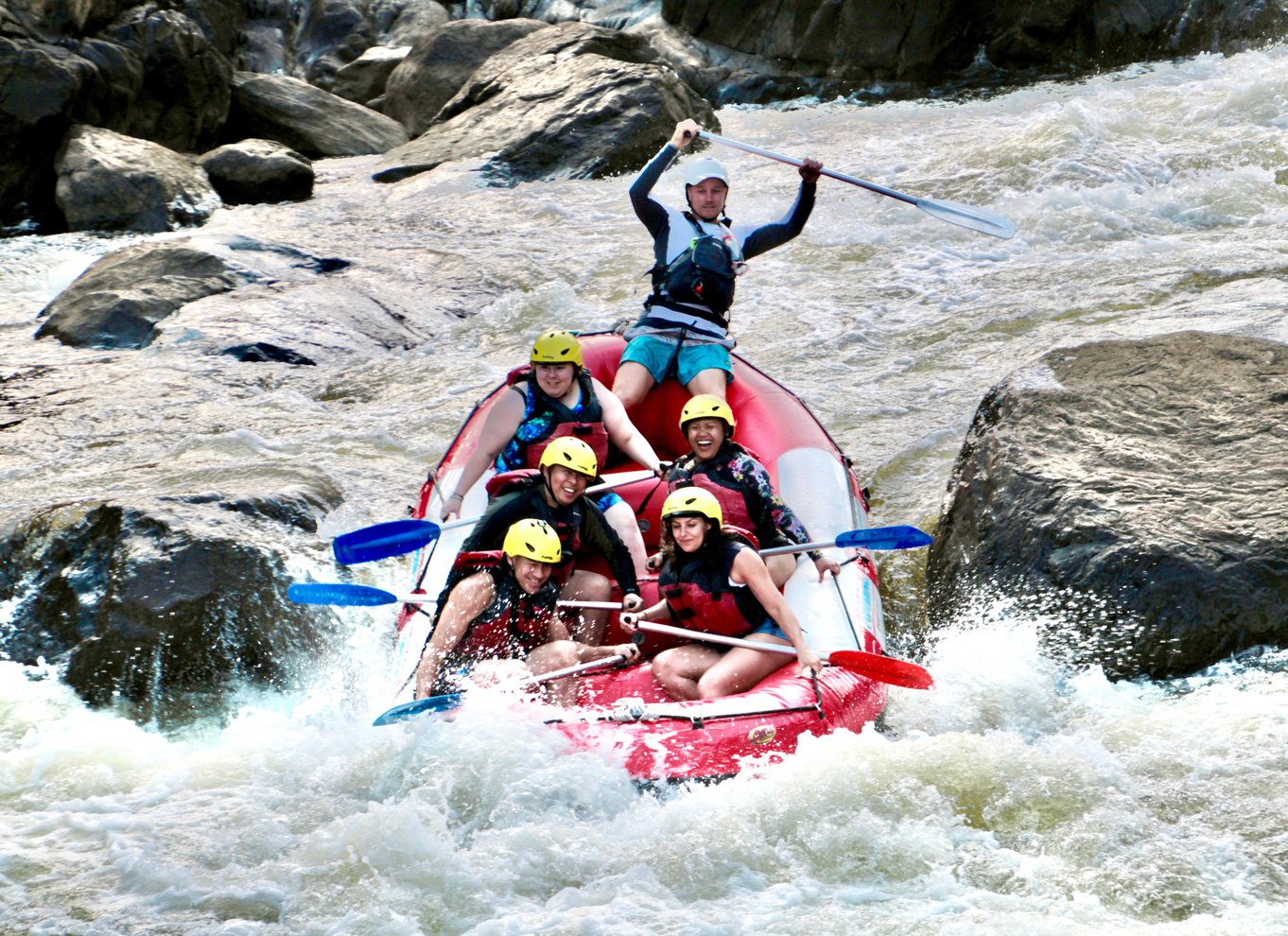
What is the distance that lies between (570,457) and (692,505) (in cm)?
44

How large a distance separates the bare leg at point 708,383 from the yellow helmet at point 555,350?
75 centimetres

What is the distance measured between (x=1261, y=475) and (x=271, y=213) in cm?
825

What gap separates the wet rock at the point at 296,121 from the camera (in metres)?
13.2

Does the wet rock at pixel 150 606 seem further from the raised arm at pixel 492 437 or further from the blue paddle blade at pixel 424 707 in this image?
the blue paddle blade at pixel 424 707

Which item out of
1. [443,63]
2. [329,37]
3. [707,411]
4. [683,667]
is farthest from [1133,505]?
[329,37]

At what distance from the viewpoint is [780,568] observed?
4543 mm

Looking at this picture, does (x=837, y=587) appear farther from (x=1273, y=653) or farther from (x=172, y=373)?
(x=172, y=373)

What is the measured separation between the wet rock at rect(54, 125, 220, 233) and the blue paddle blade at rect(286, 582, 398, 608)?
718cm

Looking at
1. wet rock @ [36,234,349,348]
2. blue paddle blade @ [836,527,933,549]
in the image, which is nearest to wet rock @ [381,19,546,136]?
wet rock @ [36,234,349,348]

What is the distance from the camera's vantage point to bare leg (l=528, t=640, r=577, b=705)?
156 inches

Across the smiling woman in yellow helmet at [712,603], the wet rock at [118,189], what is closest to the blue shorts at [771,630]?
the smiling woman in yellow helmet at [712,603]

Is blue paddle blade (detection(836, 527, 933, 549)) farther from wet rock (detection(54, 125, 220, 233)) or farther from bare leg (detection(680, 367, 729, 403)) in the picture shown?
wet rock (detection(54, 125, 220, 233))

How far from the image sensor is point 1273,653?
4258 mm

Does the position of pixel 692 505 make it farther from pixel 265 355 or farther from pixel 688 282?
pixel 265 355
